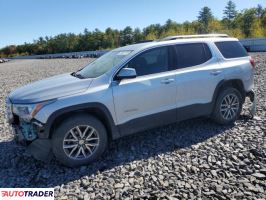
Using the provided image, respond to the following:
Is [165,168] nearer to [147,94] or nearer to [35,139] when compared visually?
[147,94]

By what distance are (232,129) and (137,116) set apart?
2157 millimetres

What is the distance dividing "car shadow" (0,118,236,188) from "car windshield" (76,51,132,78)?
1374 mm

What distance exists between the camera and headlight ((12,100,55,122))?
3.95 m

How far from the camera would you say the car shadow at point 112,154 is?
4066mm

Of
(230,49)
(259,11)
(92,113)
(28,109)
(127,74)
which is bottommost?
(92,113)

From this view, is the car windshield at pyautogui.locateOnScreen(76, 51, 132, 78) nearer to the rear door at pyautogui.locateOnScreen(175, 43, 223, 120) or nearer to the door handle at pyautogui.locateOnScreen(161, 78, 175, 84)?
the door handle at pyautogui.locateOnScreen(161, 78, 175, 84)

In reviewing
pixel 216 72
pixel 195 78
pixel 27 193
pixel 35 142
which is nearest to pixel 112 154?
pixel 35 142

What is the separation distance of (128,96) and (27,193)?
80.1 inches

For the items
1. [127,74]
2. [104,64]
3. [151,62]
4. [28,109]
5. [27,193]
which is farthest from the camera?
[104,64]

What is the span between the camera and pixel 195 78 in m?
5.09

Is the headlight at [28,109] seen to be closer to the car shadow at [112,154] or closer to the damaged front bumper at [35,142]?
the damaged front bumper at [35,142]

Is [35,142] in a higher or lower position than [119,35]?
lower

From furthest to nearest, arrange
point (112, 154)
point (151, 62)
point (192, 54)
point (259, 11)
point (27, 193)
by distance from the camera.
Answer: point (259, 11) → point (192, 54) → point (151, 62) → point (112, 154) → point (27, 193)

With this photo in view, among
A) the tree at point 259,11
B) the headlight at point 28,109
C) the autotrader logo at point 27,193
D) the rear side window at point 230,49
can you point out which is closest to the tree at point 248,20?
the tree at point 259,11
